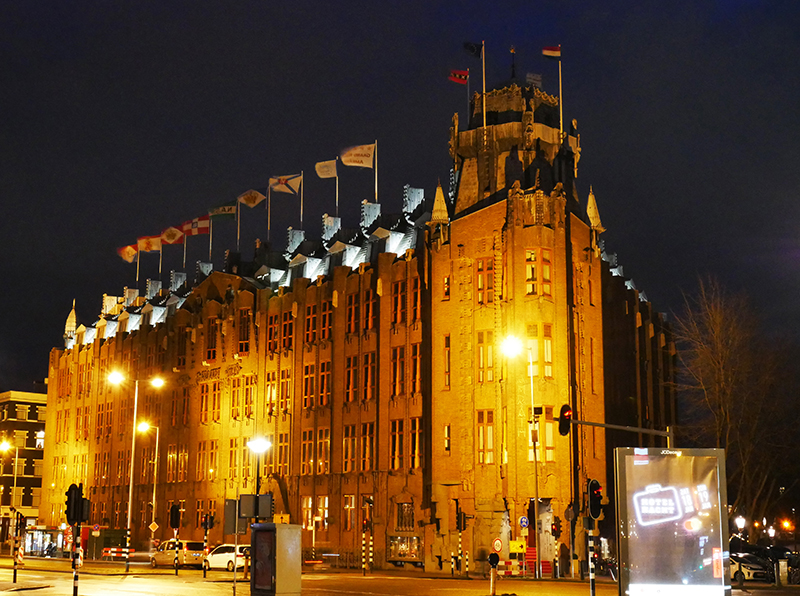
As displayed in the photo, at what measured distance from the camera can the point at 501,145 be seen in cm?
6025

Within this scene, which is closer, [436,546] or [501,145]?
[436,546]

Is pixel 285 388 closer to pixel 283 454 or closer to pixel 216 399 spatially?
pixel 283 454

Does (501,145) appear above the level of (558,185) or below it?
above

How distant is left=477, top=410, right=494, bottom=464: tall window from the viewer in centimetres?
5359

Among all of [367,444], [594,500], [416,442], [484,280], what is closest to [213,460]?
[367,444]

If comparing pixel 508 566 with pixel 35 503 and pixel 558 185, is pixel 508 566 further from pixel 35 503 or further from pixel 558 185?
pixel 35 503

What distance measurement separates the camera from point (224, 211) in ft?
244

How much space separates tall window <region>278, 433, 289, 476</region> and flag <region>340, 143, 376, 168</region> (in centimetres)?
1861

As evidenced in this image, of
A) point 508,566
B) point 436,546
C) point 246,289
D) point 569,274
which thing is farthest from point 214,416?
point 508,566

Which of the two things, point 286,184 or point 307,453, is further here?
point 286,184

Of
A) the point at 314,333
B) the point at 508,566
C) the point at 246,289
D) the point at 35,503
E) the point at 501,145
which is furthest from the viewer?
the point at 35,503

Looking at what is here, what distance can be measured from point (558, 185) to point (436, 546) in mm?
20546

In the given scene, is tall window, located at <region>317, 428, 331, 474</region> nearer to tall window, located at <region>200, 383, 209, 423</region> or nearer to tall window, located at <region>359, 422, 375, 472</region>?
tall window, located at <region>359, 422, 375, 472</region>

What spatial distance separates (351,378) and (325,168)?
15.1m
